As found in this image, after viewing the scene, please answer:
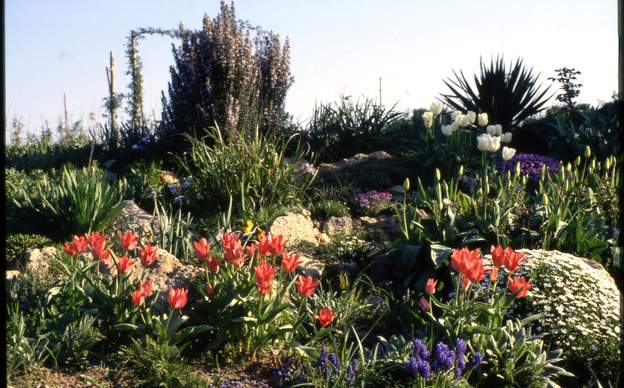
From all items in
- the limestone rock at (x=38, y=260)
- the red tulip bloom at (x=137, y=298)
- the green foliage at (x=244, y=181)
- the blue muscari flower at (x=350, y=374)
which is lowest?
the blue muscari flower at (x=350, y=374)

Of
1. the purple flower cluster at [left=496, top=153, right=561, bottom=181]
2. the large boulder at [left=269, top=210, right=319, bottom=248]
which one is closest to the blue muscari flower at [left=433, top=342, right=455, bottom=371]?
the large boulder at [left=269, top=210, right=319, bottom=248]

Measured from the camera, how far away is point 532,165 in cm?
881

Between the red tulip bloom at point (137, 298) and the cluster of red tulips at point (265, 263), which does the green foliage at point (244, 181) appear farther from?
the red tulip bloom at point (137, 298)

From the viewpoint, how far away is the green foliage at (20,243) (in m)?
5.96

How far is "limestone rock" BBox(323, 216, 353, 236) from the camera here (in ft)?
23.6

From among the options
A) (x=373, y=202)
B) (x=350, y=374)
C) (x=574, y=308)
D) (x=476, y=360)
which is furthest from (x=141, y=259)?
(x=373, y=202)

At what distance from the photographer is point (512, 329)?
420cm

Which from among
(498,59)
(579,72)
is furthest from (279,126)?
(579,72)

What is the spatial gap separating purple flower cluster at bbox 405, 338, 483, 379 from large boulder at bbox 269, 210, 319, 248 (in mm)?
2877

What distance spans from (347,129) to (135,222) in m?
4.71

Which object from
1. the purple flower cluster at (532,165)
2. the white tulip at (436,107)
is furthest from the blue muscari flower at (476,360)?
the purple flower cluster at (532,165)

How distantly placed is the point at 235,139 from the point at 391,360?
16.4 ft

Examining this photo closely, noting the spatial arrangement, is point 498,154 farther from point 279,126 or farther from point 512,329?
point 512,329

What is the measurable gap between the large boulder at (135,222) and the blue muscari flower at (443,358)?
2984 mm
